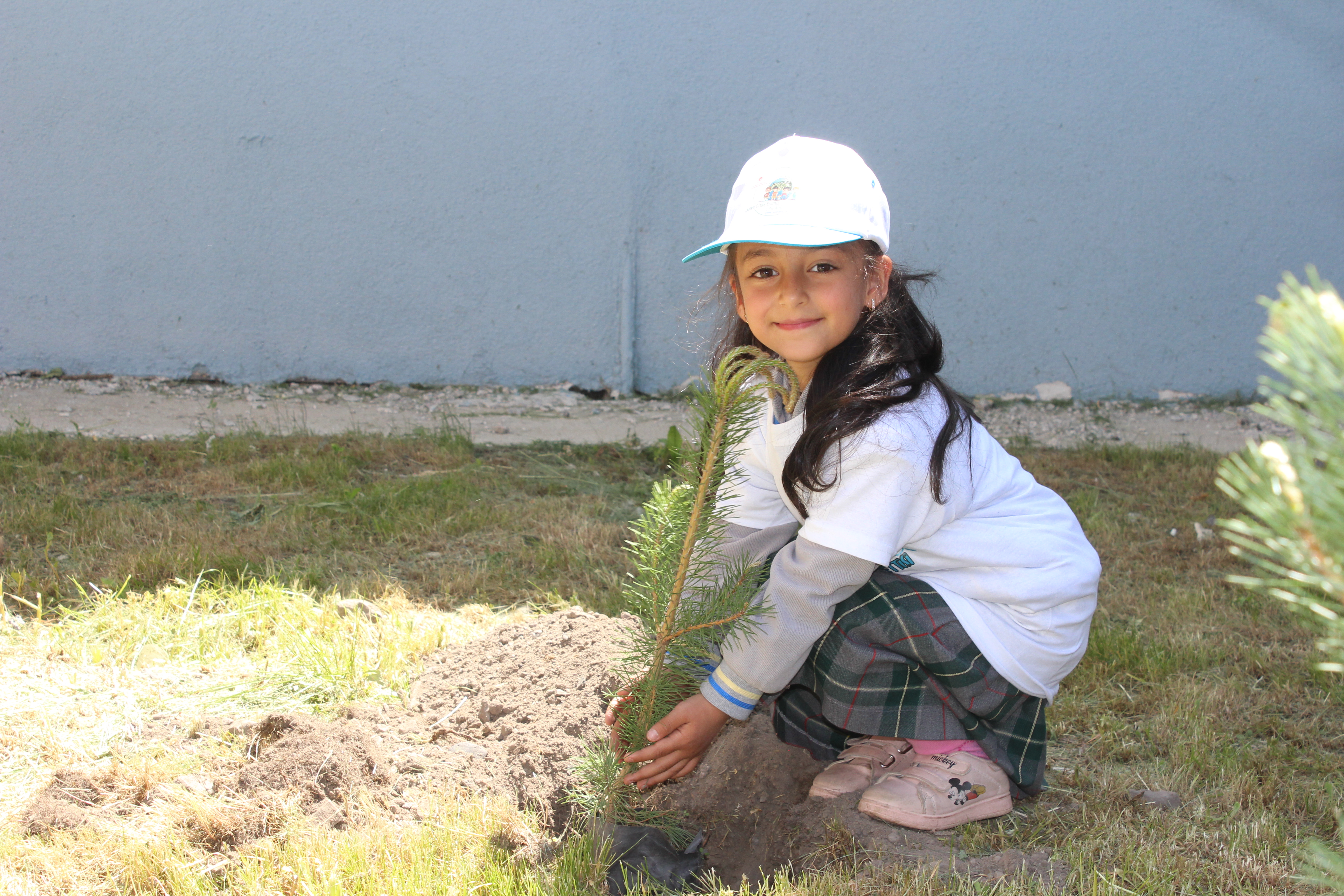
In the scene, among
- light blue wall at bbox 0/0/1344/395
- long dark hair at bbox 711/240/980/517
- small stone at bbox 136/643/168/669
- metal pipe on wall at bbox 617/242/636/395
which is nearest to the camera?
long dark hair at bbox 711/240/980/517

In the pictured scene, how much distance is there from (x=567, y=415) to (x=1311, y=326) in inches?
191

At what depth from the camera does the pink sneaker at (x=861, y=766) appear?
2145mm

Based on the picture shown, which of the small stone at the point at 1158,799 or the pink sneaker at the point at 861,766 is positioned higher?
the pink sneaker at the point at 861,766

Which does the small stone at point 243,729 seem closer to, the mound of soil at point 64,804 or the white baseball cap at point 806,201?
the mound of soil at point 64,804

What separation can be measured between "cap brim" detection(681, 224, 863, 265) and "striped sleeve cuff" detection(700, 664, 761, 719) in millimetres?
798

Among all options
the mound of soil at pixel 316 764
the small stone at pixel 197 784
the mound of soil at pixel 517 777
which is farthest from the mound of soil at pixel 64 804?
the mound of soil at pixel 316 764

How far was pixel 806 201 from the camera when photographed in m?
1.90

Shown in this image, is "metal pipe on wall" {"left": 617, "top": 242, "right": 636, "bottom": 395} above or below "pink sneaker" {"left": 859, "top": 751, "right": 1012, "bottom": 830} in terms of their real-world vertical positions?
above

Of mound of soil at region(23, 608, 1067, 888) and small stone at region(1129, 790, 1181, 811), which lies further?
small stone at region(1129, 790, 1181, 811)

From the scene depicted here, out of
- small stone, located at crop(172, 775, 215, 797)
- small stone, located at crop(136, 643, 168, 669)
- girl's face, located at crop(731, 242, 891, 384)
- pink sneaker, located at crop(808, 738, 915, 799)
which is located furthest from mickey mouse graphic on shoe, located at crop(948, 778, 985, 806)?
small stone, located at crop(136, 643, 168, 669)

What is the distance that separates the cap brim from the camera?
1.87 meters

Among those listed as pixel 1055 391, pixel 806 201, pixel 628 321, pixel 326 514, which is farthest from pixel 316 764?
pixel 1055 391

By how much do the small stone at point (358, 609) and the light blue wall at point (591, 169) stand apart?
2.93 metres

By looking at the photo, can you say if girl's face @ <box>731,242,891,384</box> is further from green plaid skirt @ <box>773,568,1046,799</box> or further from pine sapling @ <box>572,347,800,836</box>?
green plaid skirt @ <box>773,568,1046,799</box>
